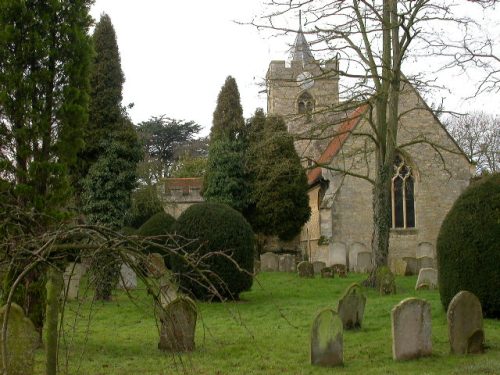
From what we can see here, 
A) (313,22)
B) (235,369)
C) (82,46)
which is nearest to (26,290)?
(235,369)

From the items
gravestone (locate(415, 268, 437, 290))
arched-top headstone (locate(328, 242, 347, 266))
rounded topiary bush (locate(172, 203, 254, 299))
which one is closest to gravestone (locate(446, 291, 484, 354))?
rounded topiary bush (locate(172, 203, 254, 299))

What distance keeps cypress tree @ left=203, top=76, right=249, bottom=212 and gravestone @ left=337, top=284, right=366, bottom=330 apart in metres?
20.1

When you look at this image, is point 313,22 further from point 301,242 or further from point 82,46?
point 301,242

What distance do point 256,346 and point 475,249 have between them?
5576mm

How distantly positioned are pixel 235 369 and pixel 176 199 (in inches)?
1363

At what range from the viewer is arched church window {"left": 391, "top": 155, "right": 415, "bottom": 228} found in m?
29.2

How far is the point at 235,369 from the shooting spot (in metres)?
8.30

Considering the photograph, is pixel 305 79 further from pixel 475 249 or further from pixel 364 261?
pixel 364 261

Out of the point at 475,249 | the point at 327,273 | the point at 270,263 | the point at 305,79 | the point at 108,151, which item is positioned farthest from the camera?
the point at 270,263

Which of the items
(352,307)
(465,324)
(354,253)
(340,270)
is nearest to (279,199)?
(354,253)

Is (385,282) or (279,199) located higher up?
(279,199)

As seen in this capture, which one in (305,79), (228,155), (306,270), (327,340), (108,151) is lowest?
(327,340)

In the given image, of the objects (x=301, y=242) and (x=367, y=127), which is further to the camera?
(x=301, y=242)

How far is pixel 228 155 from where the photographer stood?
32.2 metres
